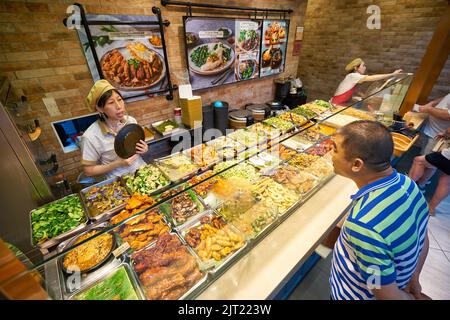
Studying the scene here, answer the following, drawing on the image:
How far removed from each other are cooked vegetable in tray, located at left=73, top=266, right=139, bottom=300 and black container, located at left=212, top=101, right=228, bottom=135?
3.49 metres

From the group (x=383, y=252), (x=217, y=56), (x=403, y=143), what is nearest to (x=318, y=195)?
(x=383, y=252)

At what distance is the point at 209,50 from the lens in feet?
13.1

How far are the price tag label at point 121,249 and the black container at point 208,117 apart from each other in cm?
323

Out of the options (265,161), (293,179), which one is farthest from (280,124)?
(293,179)

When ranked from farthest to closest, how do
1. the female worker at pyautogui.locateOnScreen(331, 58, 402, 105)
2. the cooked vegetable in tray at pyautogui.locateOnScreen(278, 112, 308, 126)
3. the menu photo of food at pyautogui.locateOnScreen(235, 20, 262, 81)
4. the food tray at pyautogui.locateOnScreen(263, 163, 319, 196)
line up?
the menu photo of food at pyautogui.locateOnScreen(235, 20, 262, 81)
the female worker at pyautogui.locateOnScreen(331, 58, 402, 105)
the cooked vegetable in tray at pyautogui.locateOnScreen(278, 112, 308, 126)
the food tray at pyautogui.locateOnScreen(263, 163, 319, 196)

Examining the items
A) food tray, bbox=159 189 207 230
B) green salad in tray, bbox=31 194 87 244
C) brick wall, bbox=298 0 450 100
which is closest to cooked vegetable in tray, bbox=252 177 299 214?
food tray, bbox=159 189 207 230

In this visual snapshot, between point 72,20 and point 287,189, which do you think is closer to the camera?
point 287,189

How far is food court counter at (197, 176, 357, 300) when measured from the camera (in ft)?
4.09

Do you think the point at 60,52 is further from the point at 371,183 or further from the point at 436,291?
the point at 436,291

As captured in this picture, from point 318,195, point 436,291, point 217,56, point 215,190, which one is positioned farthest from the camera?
point 217,56

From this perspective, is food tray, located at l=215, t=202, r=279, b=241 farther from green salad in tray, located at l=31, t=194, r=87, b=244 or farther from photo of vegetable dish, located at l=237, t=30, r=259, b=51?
photo of vegetable dish, located at l=237, t=30, r=259, b=51

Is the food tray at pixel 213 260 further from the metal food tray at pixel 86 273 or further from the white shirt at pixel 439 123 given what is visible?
the white shirt at pixel 439 123

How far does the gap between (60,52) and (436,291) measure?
571 centimetres

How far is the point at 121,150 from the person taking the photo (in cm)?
187
